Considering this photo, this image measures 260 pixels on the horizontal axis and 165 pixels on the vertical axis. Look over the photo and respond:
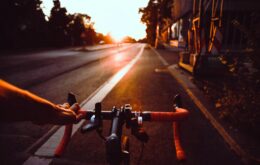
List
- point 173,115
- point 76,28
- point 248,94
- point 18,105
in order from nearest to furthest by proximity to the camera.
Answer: point 18,105, point 173,115, point 248,94, point 76,28

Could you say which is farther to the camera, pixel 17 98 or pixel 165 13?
pixel 165 13

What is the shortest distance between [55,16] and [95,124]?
207ft

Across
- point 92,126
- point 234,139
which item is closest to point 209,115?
point 234,139

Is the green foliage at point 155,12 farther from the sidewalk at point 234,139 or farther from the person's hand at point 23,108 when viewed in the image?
Answer: the person's hand at point 23,108

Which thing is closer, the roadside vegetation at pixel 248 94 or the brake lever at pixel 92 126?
the brake lever at pixel 92 126

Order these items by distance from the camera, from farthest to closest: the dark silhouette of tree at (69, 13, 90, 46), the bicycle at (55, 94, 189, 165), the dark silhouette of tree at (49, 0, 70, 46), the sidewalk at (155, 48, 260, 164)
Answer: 1. the dark silhouette of tree at (69, 13, 90, 46)
2. the dark silhouette of tree at (49, 0, 70, 46)
3. the sidewalk at (155, 48, 260, 164)
4. the bicycle at (55, 94, 189, 165)

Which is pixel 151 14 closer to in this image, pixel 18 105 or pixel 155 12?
pixel 155 12

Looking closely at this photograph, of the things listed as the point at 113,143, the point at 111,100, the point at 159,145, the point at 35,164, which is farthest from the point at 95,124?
the point at 111,100

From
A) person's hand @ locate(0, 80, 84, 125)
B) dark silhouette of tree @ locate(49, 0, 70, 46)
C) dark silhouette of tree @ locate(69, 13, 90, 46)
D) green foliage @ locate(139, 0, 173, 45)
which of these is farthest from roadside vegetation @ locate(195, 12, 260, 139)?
dark silhouette of tree @ locate(69, 13, 90, 46)

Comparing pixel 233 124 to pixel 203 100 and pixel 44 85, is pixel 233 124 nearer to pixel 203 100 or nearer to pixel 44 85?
pixel 203 100

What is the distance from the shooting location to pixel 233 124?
4035 millimetres

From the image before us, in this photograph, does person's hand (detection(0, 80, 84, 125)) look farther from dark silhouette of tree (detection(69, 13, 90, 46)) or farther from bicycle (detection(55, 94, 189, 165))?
dark silhouette of tree (detection(69, 13, 90, 46))

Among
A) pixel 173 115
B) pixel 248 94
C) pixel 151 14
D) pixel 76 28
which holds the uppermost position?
pixel 151 14

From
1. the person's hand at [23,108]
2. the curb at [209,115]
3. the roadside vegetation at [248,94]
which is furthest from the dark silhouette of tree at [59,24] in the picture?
the person's hand at [23,108]
